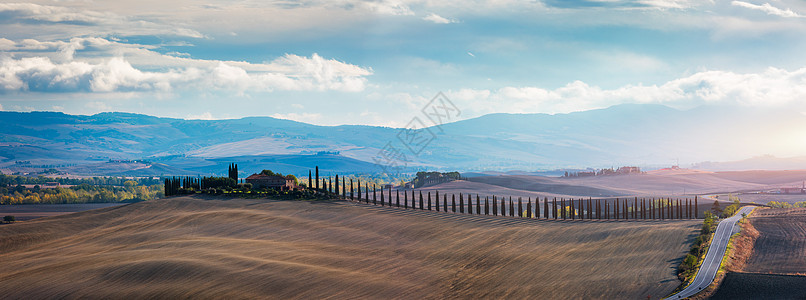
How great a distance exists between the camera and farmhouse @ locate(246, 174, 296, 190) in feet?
367

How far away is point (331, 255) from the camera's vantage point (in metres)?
64.2

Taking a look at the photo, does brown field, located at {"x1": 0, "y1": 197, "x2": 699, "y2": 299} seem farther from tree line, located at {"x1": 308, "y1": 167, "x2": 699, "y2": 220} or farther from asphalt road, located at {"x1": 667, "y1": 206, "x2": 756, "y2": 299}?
tree line, located at {"x1": 308, "y1": 167, "x2": 699, "y2": 220}

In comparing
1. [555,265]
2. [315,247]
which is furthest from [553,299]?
[315,247]

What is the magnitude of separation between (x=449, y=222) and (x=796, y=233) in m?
39.0

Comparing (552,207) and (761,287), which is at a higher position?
(761,287)

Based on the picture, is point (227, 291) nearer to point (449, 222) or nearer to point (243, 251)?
point (243, 251)

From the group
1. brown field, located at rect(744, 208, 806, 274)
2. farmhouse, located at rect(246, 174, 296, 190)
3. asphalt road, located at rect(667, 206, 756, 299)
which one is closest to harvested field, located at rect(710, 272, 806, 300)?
asphalt road, located at rect(667, 206, 756, 299)

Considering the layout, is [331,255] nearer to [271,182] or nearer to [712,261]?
[712,261]

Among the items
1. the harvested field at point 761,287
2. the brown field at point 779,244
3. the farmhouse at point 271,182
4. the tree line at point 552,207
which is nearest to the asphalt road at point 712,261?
the harvested field at point 761,287

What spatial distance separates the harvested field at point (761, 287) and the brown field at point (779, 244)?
12.9 ft

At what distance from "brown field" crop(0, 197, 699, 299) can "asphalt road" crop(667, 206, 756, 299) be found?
4.67 feet

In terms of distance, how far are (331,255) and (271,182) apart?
50870 millimetres

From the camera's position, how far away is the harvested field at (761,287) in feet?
149

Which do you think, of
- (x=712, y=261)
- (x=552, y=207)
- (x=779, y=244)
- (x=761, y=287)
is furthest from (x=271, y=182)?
(x=761, y=287)
